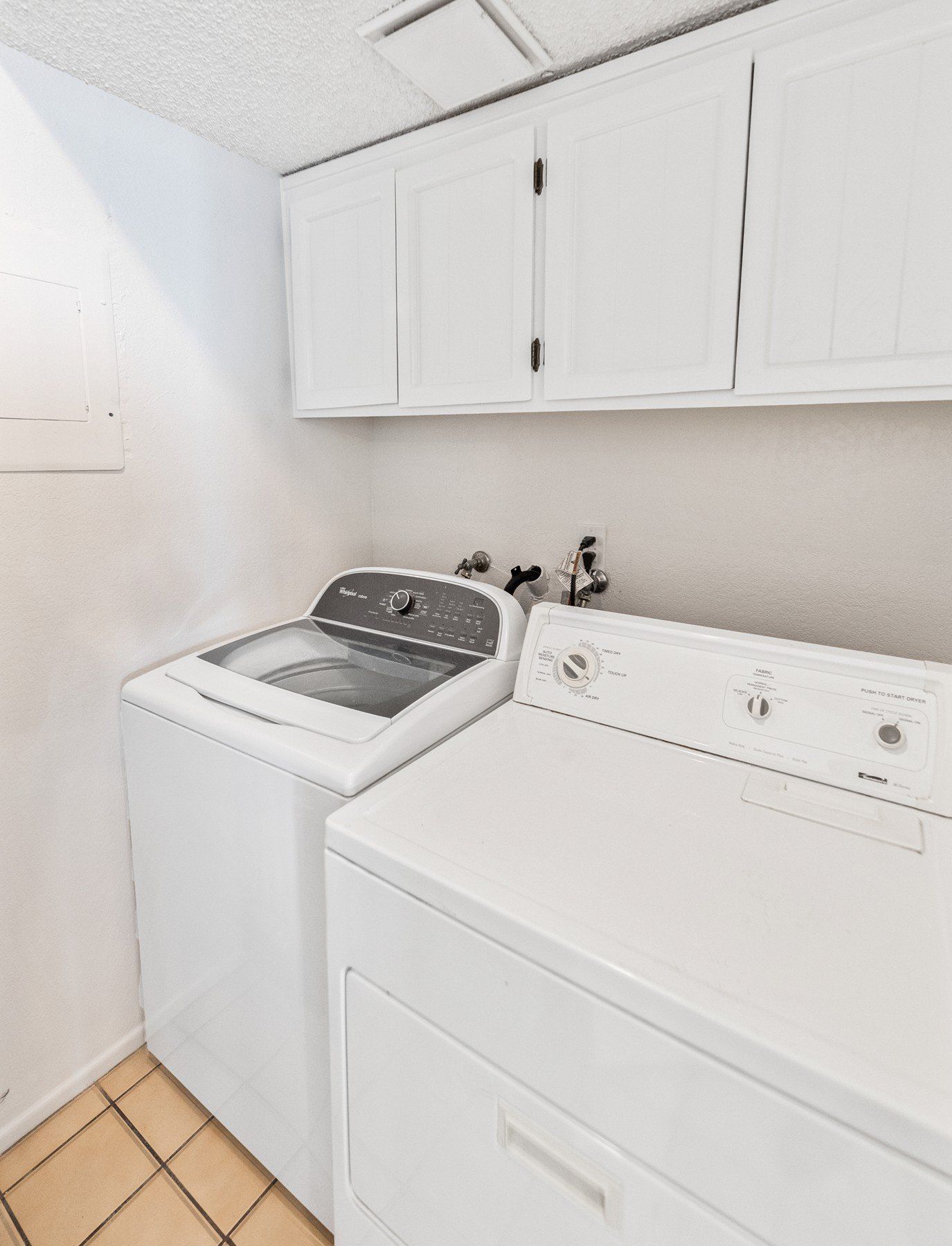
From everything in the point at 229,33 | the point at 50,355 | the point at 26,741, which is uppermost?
the point at 229,33

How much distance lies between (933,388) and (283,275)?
152 cm

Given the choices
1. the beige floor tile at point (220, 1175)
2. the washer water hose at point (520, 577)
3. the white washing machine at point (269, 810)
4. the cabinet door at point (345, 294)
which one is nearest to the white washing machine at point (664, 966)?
the white washing machine at point (269, 810)

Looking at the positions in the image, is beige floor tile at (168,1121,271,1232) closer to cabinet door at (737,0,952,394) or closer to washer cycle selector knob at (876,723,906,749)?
washer cycle selector knob at (876,723,906,749)

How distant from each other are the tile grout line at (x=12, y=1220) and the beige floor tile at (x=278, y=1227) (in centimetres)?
40

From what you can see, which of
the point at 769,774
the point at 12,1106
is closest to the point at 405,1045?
the point at 769,774

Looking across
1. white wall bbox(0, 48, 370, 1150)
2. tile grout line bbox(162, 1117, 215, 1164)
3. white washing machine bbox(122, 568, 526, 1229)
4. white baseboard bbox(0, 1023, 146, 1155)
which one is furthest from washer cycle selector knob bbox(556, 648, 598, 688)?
white baseboard bbox(0, 1023, 146, 1155)

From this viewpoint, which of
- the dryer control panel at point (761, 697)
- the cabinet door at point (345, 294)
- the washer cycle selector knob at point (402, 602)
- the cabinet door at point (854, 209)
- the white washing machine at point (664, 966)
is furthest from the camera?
the washer cycle selector knob at point (402, 602)

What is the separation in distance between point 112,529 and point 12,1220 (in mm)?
1423

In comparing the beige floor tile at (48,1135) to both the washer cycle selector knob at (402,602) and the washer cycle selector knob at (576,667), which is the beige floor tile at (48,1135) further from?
the washer cycle selector knob at (576,667)

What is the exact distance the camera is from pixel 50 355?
132 centimetres

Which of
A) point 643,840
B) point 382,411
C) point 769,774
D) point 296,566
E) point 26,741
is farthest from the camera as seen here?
point 296,566

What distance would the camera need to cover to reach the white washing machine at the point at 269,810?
1183mm

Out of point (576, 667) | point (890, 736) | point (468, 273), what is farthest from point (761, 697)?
point (468, 273)

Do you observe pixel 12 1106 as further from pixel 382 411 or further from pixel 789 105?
pixel 789 105
